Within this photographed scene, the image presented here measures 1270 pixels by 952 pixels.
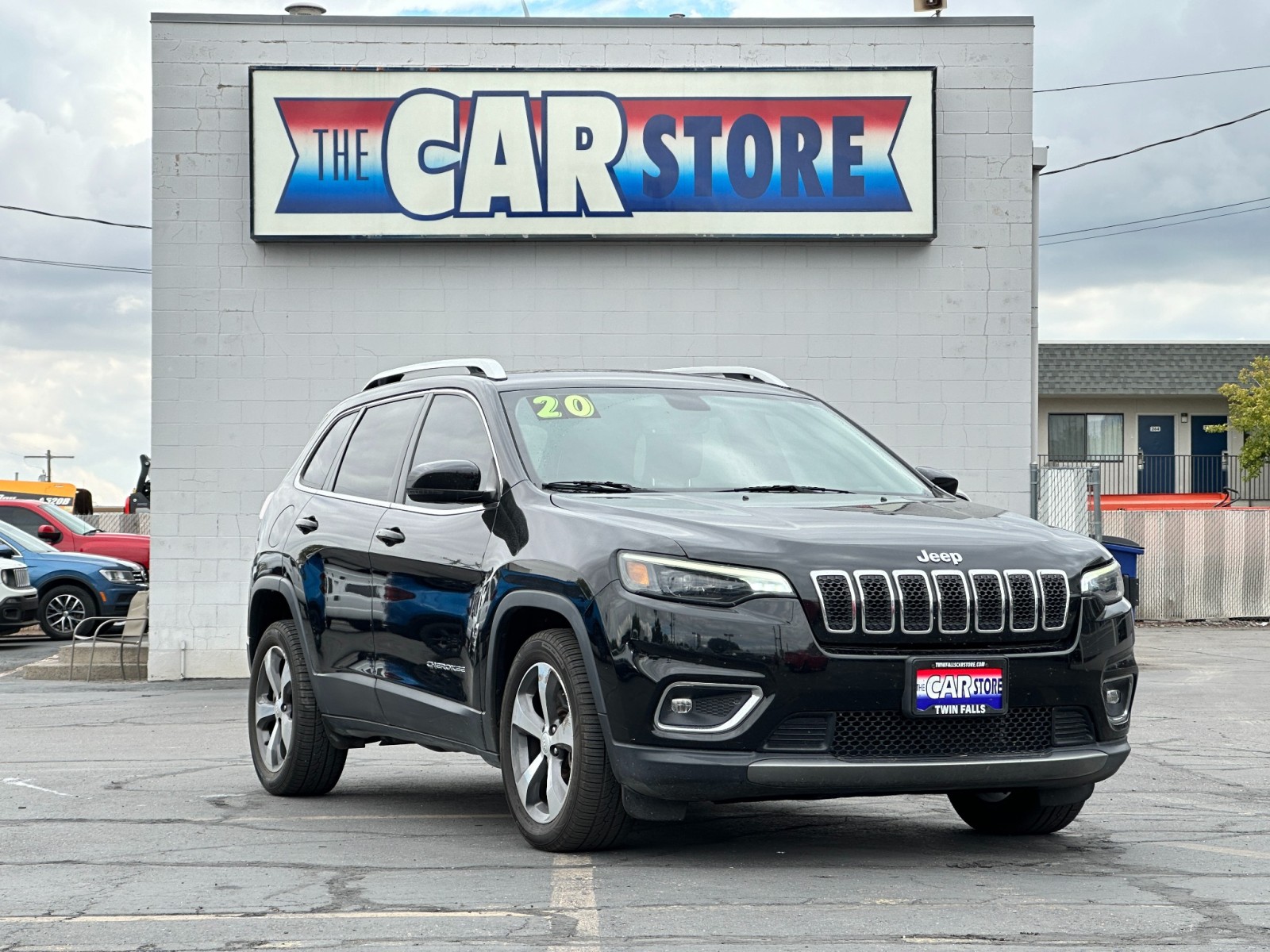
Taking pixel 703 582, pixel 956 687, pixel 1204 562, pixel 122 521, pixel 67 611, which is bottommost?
pixel 67 611

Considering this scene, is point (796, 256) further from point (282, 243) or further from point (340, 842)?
point (340, 842)

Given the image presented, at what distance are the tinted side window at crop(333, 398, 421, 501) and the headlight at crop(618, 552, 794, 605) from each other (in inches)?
82.6

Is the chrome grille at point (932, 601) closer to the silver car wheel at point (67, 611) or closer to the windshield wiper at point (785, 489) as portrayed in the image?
the windshield wiper at point (785, 489)

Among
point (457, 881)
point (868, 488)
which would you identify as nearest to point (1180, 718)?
point (868, 488)

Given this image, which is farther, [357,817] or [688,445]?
[357,817]

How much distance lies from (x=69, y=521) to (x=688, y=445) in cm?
2145

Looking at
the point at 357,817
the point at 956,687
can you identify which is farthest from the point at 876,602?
the point at 357,817

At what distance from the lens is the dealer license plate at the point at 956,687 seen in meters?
5.69

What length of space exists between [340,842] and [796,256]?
10.3 meters

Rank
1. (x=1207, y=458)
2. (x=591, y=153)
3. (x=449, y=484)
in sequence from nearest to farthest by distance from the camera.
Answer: (x=449, y=484) → (x=591, y=153) → (x=1207, y=458)

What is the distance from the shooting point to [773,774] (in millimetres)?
5652

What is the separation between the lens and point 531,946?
191 inches

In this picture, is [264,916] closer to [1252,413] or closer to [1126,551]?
[1126,551]

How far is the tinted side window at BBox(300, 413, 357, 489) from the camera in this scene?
27.4ft
